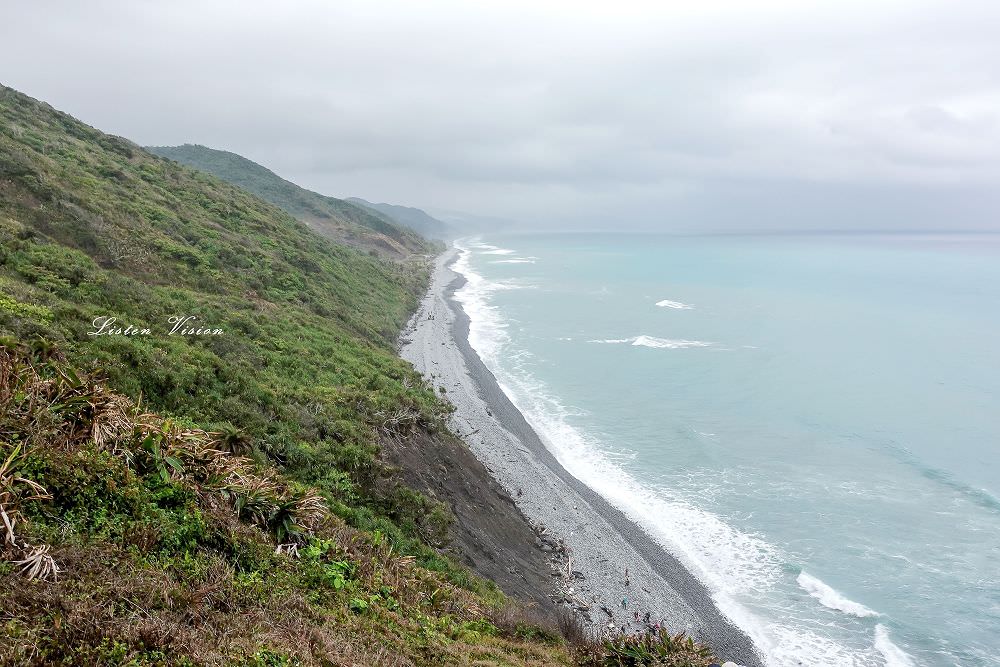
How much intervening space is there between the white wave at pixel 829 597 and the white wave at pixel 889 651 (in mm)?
770

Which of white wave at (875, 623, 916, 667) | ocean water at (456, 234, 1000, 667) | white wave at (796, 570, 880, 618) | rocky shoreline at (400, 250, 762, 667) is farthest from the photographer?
ocean water at (456, 234, 1000, 667)

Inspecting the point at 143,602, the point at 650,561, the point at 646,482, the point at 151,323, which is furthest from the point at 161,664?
the point at 646,482

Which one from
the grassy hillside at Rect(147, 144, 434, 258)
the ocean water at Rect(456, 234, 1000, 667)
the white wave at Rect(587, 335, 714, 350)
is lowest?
the ocean water at Rect(456, 234, 1000, 667)

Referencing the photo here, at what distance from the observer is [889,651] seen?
56.7ft

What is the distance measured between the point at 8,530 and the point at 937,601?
88.9 ft

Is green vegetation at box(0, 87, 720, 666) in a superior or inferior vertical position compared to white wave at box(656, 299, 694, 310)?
inferior

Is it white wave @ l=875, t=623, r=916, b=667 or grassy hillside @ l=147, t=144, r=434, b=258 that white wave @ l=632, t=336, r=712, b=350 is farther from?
grassy hillside @ l=147, t=144, r=434, b=258

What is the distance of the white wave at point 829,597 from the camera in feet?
62.1

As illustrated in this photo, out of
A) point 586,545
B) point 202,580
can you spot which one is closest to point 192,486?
point 202,580

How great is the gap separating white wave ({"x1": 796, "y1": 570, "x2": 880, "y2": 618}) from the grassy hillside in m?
90.8

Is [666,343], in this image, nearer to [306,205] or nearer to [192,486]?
[192,486]

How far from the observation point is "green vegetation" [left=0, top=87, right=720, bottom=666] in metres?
5.84

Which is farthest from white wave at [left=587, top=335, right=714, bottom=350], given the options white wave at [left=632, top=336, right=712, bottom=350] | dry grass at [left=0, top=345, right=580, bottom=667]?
dry grass at [left=0, top=345, right=580, bottom=667]

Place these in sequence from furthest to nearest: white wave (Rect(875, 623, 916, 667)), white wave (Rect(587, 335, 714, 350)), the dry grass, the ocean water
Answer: white wave (Rect(587, 335, 714, 350)) → the ocean water → white wave (Rect(875, 623, 916, 667)) → the dry grass
